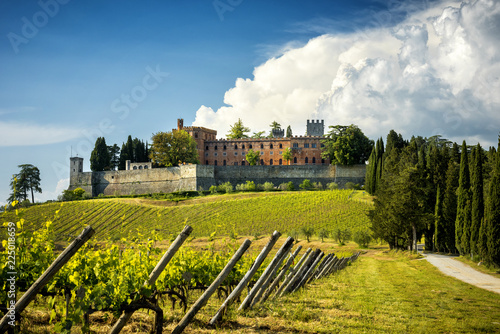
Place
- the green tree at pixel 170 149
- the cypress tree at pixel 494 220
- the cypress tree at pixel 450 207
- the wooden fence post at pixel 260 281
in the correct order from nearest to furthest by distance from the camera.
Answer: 1. the wooden fence post at pixel 260 281
2. the cypress tree at pixel 494 220
3. the cypress tree at pixel 450 207
4. the green tree at pixel 170 149

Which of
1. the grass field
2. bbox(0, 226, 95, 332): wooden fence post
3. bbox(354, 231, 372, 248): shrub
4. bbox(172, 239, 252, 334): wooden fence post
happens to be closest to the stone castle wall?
bbox(354, 231, 372, 248): shrub

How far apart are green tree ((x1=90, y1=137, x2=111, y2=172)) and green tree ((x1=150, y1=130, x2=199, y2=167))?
1005 centimetres

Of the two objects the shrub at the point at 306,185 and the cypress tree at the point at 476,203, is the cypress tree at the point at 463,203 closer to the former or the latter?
the cypress tree at the point at 476,203

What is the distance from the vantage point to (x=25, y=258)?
629 centimetres

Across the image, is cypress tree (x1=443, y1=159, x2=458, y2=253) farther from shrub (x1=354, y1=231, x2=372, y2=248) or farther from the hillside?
the hillside

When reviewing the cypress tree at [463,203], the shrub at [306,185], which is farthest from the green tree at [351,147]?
the cypress tree at [463,203]

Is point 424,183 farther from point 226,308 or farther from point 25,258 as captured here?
point 25,258

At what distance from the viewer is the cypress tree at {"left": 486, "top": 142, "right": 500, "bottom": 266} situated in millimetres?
20141

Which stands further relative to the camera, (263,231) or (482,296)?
(263,231)

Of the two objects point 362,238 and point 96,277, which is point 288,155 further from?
point 96,277

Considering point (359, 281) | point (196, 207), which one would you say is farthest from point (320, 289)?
point (196, 207)

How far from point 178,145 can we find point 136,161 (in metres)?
10.3

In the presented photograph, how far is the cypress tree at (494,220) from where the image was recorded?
20.1 m

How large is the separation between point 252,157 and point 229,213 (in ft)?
118
